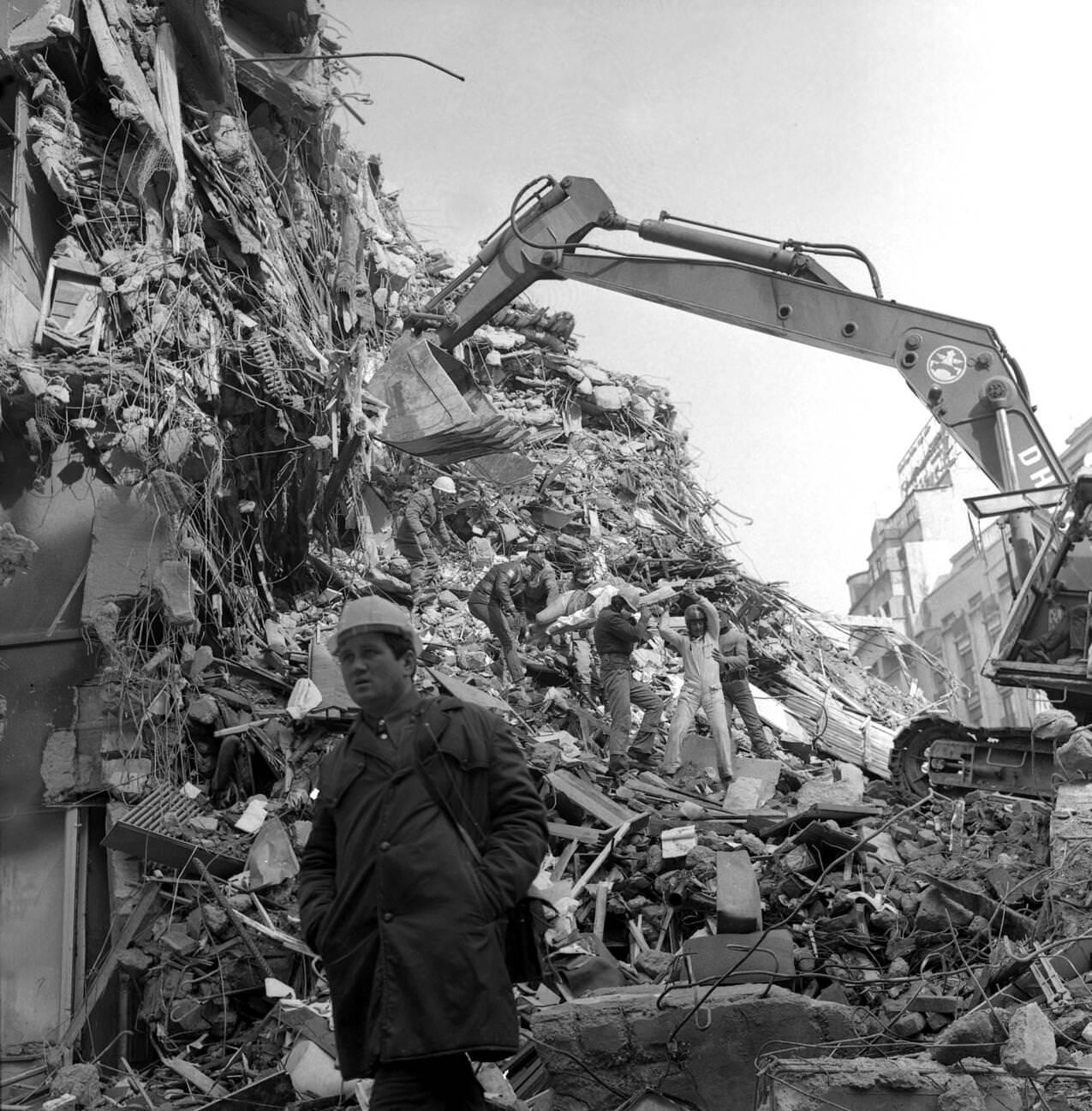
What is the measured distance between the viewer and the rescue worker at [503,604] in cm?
1297

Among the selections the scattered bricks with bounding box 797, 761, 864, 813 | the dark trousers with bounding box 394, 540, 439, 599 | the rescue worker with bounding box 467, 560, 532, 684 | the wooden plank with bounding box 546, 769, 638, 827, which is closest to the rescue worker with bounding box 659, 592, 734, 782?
the scattered bricks with bounding box 797, 761, 864, 813

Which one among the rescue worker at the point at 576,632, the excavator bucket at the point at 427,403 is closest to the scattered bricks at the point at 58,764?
the excavator bucket at the point at 427,403

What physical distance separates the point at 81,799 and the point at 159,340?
10.6 ft

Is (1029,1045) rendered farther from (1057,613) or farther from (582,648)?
(582,648)

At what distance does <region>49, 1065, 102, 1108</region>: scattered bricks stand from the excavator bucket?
663cm

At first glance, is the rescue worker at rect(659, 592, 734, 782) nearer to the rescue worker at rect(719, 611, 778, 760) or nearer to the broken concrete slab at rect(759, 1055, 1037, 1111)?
the rescue worker at rect(719, 611, 778, 760)

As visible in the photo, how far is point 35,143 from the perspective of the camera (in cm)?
862

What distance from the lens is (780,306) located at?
36.4ft

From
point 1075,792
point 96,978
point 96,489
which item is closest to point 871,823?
point 1075,792

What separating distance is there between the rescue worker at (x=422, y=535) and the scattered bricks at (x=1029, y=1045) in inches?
486

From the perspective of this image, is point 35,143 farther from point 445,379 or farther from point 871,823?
point 871,823

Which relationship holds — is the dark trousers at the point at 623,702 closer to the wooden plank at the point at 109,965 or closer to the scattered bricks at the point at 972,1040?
the wooden plank at the point at 109,965

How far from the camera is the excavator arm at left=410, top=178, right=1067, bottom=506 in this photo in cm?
1029

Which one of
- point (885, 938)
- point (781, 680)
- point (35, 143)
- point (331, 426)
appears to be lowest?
point (885, 938)
